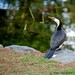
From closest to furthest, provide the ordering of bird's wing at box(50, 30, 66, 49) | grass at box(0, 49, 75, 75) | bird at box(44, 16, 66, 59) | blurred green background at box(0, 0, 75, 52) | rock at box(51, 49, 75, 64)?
grass at box(0, 49, 75, 75) < rock at box(51, 49, 75, 64) < bird at box(44, 16, 66, 59) < bird's wing at box(50, 30, 66, 49) < blurred green background at box(0, 0, 75, 52)

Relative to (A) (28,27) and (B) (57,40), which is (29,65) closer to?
(B) (57,40)

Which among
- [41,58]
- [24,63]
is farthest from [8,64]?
[41,58]

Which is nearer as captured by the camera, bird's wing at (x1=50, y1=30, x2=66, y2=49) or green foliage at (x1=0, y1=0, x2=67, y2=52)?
bird's wing at (x1=50, y1=30, x2=66, y2=49)

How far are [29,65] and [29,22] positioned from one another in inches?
305

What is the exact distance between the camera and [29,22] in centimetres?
1842

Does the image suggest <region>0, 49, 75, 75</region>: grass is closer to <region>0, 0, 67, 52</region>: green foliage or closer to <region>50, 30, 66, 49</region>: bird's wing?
<region>50, 30, 66, 49</region>: bird's wing

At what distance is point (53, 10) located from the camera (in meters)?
18.5

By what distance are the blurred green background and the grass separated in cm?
607

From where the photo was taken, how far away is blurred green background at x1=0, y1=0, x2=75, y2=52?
1831cm

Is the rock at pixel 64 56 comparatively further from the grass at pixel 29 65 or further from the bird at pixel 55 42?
the grass at pixel 29 65

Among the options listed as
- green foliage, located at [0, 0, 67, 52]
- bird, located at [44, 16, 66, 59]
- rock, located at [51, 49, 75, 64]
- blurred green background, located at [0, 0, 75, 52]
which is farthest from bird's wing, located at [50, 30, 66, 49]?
green foliage, located at [0, 0, 67, 52]

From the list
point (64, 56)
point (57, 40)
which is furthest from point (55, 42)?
point (64, 56)

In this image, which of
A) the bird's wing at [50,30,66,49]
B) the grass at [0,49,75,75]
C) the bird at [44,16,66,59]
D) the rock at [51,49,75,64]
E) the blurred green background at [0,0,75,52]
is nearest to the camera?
the grass at [0,49,75,75]

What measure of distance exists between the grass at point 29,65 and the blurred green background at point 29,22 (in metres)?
6.07
